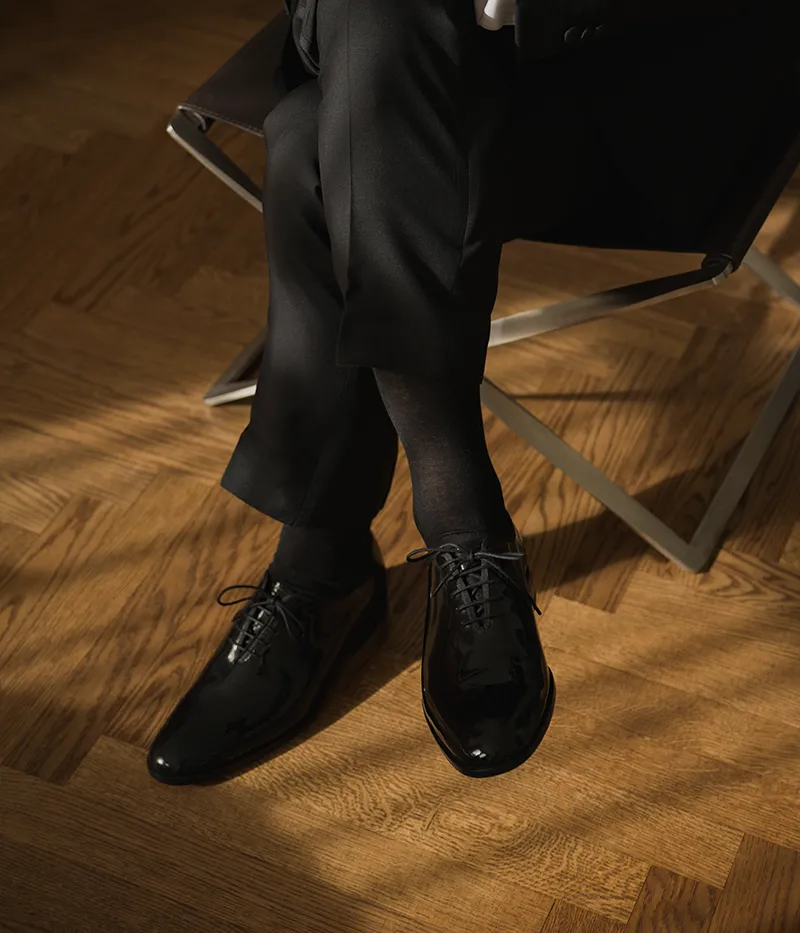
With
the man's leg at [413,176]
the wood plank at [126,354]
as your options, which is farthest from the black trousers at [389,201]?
the wood plank at [126,354]

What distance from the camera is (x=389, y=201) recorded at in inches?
40.1

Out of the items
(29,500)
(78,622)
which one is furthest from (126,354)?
(78,622)

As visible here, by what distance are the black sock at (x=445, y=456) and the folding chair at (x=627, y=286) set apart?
0.60 feet

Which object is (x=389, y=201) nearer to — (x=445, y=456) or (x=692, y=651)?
(x=445, y=456)

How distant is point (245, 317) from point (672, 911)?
101 centimetres

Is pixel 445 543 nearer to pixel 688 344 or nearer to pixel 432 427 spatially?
A: pixel 432 427

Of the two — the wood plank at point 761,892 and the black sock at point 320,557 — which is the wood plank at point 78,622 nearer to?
the black sock at point 320,557

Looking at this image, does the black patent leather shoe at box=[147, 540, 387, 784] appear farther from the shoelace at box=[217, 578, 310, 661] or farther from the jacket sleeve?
the jacket sleeve

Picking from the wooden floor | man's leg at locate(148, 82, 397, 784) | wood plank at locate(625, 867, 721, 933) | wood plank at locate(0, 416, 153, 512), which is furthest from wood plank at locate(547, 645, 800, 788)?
wood plank at locate(0, 416, 153, 512)

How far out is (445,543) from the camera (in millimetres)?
1147

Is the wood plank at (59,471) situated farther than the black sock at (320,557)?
Yes

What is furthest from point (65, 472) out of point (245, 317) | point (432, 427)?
point (432, 427)

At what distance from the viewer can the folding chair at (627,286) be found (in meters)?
1.19

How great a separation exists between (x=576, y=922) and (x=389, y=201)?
67cm
